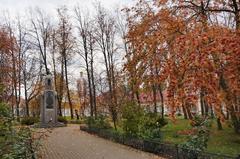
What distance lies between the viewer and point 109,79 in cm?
3409

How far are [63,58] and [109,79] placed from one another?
37.2 feet

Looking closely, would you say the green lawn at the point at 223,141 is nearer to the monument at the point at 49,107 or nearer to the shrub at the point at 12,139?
the shrub at the point at 12,139

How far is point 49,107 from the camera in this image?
3762 cm

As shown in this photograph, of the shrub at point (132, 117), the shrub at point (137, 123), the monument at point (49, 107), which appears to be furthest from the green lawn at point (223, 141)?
the monument at point (49, 107)

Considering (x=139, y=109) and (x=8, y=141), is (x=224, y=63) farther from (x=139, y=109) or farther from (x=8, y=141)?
(x=139, y=109)

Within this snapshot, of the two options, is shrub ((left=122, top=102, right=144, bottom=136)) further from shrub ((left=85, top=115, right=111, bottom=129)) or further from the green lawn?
shrub ((left=85, top=115, right=111, bottom=129))

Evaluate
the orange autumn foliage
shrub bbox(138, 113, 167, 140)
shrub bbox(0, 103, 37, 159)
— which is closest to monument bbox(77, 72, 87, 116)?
shrub bbox(138, 113, 167, 140)

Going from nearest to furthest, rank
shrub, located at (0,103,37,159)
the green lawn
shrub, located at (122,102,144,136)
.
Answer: shrub, located at (0,103,37,159), the green lawn, shrub, located at (122,102,144,136)

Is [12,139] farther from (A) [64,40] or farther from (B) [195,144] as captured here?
(A) [64,40]

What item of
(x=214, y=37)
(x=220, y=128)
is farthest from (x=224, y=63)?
(x=220, y=128)

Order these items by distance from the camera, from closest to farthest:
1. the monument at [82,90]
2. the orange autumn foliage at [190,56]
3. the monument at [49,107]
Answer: the orange autumn foliage at [190,56] → the monument at [49,107] → the monument at [82,90]

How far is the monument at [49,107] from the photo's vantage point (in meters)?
36.6

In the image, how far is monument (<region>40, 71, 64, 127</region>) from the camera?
3659 cm

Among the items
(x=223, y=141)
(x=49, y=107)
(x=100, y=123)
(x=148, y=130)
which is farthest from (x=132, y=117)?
(x=49, y=107)
